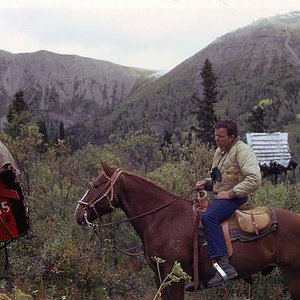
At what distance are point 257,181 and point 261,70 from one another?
563 ft

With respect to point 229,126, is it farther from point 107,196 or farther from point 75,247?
point 75,247

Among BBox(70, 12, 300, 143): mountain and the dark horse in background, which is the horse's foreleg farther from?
BBox(70, 12, 300, 143): mountain

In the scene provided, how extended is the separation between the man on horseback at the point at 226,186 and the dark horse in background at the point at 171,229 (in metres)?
0.18

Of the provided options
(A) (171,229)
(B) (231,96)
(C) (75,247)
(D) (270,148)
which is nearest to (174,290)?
(A) (171,229)

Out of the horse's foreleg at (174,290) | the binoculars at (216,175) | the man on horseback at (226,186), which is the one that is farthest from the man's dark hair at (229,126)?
the horse's foreleg at (174,290)

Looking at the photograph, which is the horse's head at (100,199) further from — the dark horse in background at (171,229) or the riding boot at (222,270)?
the riding boot at (222,270)

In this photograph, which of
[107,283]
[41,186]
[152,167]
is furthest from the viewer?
[152,167]

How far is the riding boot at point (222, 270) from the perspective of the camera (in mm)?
5930

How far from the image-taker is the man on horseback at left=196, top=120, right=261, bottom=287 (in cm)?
591

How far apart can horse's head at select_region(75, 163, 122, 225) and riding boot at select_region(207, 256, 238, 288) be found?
1490 mm

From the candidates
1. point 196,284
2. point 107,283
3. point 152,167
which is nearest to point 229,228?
point 196,284

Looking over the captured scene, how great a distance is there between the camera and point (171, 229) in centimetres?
611

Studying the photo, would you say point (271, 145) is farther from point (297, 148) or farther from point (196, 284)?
point (297, 148)

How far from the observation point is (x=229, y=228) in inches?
242
